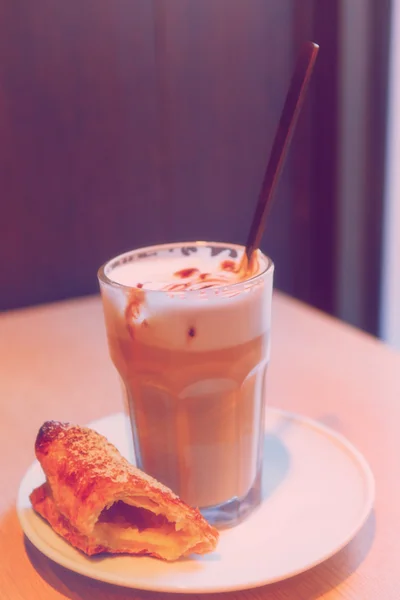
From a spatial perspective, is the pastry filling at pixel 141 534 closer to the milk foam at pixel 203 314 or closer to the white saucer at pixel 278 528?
the white saucer at pixel 278 528

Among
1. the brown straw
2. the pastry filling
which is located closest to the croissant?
the pastry filling

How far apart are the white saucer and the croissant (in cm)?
1

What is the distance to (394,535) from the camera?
0.60 meters

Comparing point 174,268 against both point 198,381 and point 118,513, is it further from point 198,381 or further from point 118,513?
point 118,513

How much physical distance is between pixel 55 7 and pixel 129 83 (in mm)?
259

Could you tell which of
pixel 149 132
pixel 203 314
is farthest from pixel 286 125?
pixel 149 132

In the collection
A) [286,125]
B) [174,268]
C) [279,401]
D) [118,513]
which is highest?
[286,125]

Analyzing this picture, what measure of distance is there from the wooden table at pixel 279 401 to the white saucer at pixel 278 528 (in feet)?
0.08

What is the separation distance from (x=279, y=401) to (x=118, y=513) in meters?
0.37

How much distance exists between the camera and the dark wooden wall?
1.64 metres

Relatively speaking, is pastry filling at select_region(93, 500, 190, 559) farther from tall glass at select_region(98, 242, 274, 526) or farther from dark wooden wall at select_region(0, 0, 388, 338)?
dark wooden wall at select_region(0, 0, 388, 338)

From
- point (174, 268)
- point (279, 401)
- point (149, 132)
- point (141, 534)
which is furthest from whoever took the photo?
point (149, 132)

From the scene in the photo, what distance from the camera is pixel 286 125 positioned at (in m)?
0.60

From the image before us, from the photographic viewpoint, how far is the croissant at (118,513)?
21.1 inches
